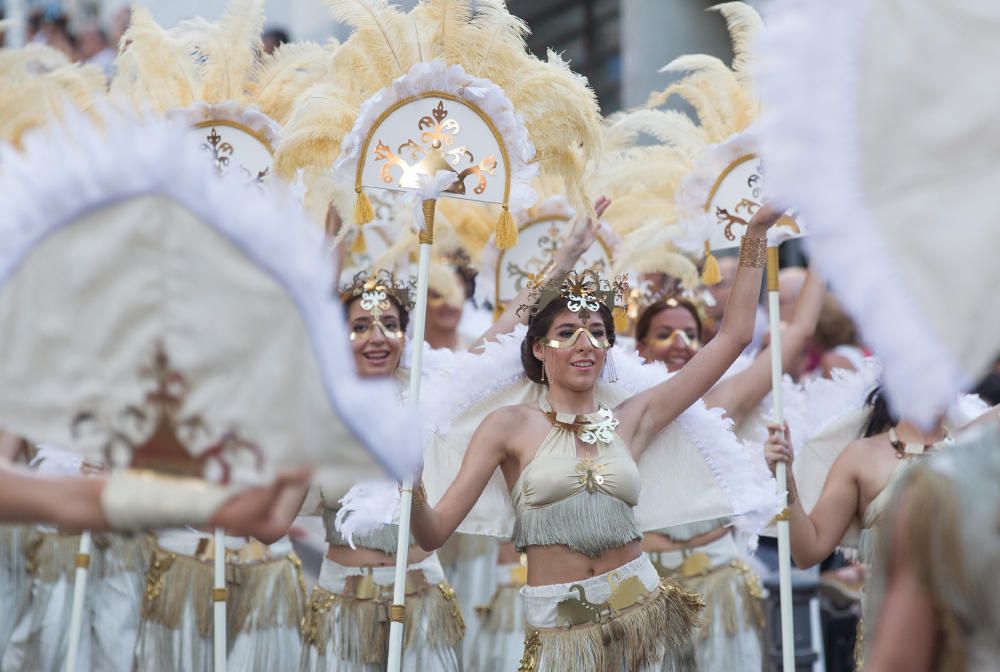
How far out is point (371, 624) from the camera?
5117mm

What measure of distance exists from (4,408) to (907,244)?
165 cm

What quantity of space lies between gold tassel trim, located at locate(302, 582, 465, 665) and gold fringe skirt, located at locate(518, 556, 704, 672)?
70 centimetres

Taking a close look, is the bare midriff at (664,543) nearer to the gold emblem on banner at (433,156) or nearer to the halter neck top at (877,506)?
the halter neck top at (877,506)

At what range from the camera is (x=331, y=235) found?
5738 mm

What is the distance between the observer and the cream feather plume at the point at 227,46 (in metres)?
5.70

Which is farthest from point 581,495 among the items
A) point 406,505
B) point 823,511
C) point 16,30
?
point 16,30

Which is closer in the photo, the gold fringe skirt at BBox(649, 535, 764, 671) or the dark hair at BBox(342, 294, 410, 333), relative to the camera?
the dark hair at BBox(342, 294, 410, 333)

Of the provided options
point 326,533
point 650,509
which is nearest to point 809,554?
point 650,509

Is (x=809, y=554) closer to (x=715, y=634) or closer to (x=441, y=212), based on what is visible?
A: (x=715, y=634)

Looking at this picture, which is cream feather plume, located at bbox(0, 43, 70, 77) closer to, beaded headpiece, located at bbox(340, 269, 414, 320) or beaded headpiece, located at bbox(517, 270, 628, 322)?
beaded headpiece, located at bbox(340, 269, 414, 320)

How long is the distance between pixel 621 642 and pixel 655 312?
2.30 meters

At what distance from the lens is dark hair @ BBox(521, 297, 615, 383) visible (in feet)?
15.8

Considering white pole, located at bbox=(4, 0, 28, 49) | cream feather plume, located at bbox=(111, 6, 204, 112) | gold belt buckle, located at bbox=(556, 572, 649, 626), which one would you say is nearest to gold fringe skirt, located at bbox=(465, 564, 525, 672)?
gold belt buckle, located at bbox=(556, 572, 649, 626)

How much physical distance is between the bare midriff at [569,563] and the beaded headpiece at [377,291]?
142cm
